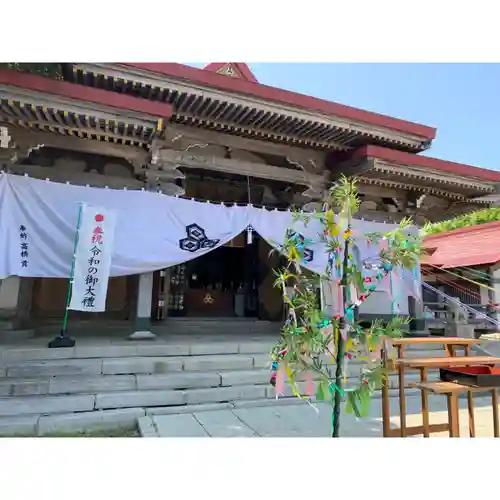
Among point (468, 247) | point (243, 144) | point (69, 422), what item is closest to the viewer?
point (69, 422)

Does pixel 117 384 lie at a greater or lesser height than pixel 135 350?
lesser

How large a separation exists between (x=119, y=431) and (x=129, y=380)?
0.80 m

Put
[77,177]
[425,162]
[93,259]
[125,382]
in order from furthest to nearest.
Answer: [425,162] < [77,177] < [93,259] < [125,382]

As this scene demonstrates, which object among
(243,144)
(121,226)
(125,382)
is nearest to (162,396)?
(125,382)

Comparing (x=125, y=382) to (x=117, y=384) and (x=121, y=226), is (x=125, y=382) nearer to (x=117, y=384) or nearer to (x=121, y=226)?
(x=117, y=384)

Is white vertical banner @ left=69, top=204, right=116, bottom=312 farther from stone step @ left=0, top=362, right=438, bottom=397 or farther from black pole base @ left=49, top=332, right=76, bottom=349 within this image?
stone step @ left=0, top=362, right=438, bottom=397

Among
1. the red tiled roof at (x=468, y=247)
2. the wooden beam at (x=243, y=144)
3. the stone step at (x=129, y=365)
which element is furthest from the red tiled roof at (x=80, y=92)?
the red tiled roof at (x=468, y=247)

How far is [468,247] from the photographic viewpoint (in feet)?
49.8

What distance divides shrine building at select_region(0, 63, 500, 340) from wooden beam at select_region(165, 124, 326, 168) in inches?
0.8

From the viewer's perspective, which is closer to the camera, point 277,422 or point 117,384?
point 277,422

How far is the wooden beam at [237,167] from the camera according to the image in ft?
20.8

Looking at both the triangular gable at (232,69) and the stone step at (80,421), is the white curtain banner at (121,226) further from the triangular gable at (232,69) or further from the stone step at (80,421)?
the triangular gable at (232,69)

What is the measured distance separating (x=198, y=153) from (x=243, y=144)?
2.83 ft

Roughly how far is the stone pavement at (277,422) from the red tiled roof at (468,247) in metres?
8.85
